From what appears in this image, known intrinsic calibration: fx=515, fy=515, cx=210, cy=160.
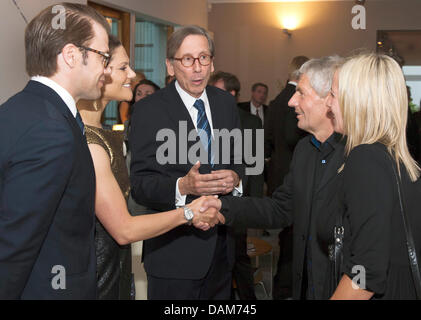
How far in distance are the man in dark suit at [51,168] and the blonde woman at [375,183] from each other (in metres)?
0.77

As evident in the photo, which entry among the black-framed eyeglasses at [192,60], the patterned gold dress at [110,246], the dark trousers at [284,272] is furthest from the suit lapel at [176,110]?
the dark trousers at [284,272]

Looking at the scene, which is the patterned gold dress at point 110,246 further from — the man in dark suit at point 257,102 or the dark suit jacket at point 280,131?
the man in dark suit at point 257,102

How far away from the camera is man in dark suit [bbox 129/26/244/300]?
234cm

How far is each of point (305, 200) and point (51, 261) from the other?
1106 mm

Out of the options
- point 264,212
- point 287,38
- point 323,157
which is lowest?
point 264,212

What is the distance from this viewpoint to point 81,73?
1.57 metres

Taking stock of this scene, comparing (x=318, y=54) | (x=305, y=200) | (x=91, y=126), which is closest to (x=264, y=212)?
(x=305, y=200)

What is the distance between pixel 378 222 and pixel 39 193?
92 cm

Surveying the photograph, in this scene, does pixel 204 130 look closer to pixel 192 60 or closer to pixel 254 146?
pixel 192 60

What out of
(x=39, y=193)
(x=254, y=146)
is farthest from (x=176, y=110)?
(x=254, y=146)

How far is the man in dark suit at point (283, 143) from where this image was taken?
4190 mm

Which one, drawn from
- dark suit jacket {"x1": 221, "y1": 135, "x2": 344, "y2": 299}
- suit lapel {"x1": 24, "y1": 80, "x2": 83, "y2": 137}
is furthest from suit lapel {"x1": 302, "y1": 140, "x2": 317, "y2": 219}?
suit lapel {"x1": 24, "y1": 80, "x2": 83, "y2": 137}

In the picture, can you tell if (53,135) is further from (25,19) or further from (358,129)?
(25,19)

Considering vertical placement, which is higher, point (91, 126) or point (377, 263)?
point (91, 126)
